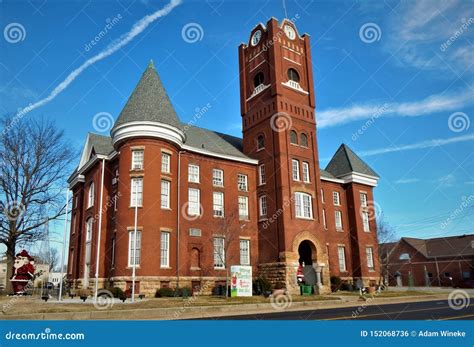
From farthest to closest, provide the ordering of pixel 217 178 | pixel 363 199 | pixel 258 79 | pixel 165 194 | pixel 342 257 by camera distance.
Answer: pixel 363 199 < pixel 342 257 < pixel 258 79 < pixel 217 178 < pixel 165 194

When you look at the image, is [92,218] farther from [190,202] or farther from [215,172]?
[215,172]

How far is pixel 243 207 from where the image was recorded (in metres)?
36.0

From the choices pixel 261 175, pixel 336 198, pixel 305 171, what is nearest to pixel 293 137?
pixel 305 171

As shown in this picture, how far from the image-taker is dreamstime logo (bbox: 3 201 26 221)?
109ft

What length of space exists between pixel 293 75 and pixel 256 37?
5747 mm

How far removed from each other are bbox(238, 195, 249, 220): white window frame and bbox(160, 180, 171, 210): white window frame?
25.0ft

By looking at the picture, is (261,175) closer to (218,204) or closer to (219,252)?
(218,204)

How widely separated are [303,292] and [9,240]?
994 inches

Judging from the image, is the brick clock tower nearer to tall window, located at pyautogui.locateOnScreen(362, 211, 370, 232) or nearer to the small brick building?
tall window, located at pyautogui.locateOnScreen(362, 211, 370, 232)

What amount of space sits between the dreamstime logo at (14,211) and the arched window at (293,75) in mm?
27232

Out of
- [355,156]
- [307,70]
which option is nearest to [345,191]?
[355,156]

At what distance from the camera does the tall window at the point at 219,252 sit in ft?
107

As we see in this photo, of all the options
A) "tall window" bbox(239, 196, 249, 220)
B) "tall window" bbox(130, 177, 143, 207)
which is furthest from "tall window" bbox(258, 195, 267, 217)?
"tall window" bbox(130, 177, 143, 207)

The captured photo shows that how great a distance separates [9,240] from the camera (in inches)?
1315
